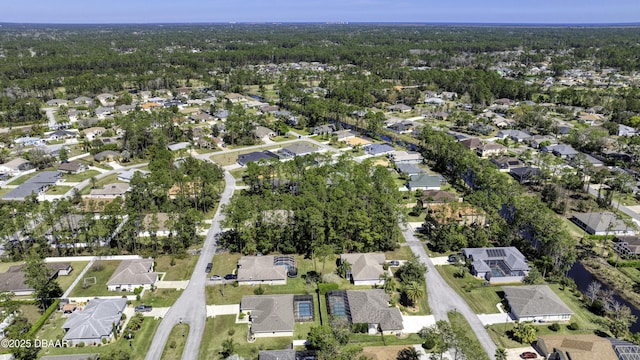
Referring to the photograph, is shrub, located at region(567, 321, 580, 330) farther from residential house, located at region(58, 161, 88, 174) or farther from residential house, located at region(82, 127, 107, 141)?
residential house, located at region(82, 127, 107, 141)

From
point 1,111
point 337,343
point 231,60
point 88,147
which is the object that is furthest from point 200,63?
point 337,343

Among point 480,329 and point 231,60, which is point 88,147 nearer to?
point 480,329

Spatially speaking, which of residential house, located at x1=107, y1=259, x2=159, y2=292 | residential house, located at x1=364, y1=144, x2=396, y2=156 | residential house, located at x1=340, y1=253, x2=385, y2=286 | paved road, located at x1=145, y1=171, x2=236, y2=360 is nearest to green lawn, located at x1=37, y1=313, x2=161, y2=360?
paved road, located at x1=145, y1=171, x2=236, y2=360

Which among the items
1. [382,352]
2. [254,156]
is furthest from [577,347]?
[254,156]

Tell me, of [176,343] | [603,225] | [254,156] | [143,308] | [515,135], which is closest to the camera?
[176,343]

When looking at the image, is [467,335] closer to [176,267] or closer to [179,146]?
[176,267]

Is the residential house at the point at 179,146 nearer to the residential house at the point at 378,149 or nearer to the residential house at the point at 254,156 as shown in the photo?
the residential house at the point at 254,156
